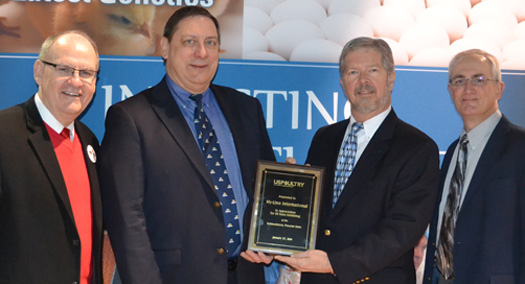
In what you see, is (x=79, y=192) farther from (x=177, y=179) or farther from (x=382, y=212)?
(x=382, y=212)

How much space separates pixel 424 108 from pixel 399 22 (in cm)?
64

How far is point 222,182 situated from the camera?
9.59 feet

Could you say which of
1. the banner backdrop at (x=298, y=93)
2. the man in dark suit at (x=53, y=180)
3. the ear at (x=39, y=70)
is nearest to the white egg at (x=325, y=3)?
the banner backdrop at (x=298, y=93)

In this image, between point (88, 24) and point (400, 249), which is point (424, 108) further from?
point (88, 24)

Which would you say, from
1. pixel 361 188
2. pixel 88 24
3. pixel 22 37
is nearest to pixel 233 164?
pixel 361 188

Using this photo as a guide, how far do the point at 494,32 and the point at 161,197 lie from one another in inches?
106

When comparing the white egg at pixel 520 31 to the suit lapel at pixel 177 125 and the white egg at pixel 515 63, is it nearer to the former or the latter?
the white egg at pixel 515 63

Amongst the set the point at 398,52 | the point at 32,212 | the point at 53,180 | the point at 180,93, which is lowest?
the point at 32,212

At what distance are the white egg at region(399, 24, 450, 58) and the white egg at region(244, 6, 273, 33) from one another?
96cm

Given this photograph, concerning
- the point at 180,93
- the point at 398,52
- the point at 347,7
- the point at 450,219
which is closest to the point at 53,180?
the point at 180,93

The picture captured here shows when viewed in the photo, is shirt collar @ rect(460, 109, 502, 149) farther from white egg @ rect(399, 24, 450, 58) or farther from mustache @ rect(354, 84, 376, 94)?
white egg @ rect(399, 24, 450, 58)

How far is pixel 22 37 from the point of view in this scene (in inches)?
149

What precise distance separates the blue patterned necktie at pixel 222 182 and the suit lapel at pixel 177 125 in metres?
0.08

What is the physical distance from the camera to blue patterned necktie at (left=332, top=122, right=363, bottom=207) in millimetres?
3064
